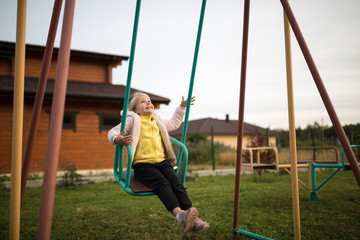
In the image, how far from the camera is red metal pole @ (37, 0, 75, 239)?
1.32 meters

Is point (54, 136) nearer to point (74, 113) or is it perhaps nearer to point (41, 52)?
point (74, 113)

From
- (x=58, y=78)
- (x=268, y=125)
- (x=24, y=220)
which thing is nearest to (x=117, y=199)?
(x=24, y=220)

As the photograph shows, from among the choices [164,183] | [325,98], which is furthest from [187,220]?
[325,98]

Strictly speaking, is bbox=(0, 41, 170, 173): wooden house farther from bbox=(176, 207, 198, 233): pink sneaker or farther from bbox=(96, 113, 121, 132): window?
bbox=(176, 207, 198, 233): pink sneaker

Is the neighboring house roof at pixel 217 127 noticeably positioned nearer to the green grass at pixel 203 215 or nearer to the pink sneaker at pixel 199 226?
the green grass at pixel 203 215

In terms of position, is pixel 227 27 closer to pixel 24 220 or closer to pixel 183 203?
pixel 183 203

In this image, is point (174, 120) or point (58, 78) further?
point (174, 120)

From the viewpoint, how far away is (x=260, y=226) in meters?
3.66

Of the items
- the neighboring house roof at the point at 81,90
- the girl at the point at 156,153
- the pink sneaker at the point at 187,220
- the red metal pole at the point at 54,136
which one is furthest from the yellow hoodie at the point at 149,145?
the neighboring house roof at the point at 81,90

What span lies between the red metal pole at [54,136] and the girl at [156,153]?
101 centimetres

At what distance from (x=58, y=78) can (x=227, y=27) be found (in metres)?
3.12

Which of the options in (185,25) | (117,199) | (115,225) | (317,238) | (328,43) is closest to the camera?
(317,238)

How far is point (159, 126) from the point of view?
2.98 meters

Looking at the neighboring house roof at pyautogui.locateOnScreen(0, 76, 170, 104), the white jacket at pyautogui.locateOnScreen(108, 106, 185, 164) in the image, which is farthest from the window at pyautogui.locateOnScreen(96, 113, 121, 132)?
the white jacket at pyautogui.locateOnScreen(108, 106, 185, 164)
